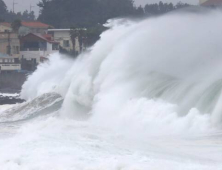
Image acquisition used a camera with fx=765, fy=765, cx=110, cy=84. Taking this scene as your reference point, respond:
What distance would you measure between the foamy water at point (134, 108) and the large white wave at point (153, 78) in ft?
0.11

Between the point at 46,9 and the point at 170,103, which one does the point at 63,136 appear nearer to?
the point at 170,103

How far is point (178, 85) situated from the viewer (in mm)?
23094

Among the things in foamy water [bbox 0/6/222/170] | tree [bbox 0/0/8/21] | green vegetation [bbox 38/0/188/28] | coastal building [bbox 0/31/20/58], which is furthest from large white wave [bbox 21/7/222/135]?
tree [bbox 0/0/8/21]

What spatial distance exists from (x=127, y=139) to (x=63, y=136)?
4.95 feet

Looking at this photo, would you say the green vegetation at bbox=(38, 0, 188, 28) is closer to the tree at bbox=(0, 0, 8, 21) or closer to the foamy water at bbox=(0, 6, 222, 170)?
the tree at bbox=(0, 0, 8, 21)

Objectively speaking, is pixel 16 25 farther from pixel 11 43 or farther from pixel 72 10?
pixel 72 10

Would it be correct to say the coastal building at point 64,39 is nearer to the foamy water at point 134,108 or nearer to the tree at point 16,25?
the tree at point 16,25

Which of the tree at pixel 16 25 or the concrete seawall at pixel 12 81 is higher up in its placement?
the tree at pixel 16 25

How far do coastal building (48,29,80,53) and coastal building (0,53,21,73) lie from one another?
23.4 ft

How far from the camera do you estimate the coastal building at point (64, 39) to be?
7488 cm

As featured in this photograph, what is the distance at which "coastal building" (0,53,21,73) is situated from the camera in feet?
206

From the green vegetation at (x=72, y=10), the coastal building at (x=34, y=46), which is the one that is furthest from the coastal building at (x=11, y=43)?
the green vegetation at (x=72, y=10)

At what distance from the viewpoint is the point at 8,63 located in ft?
215

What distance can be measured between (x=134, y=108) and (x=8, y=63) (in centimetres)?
4458
